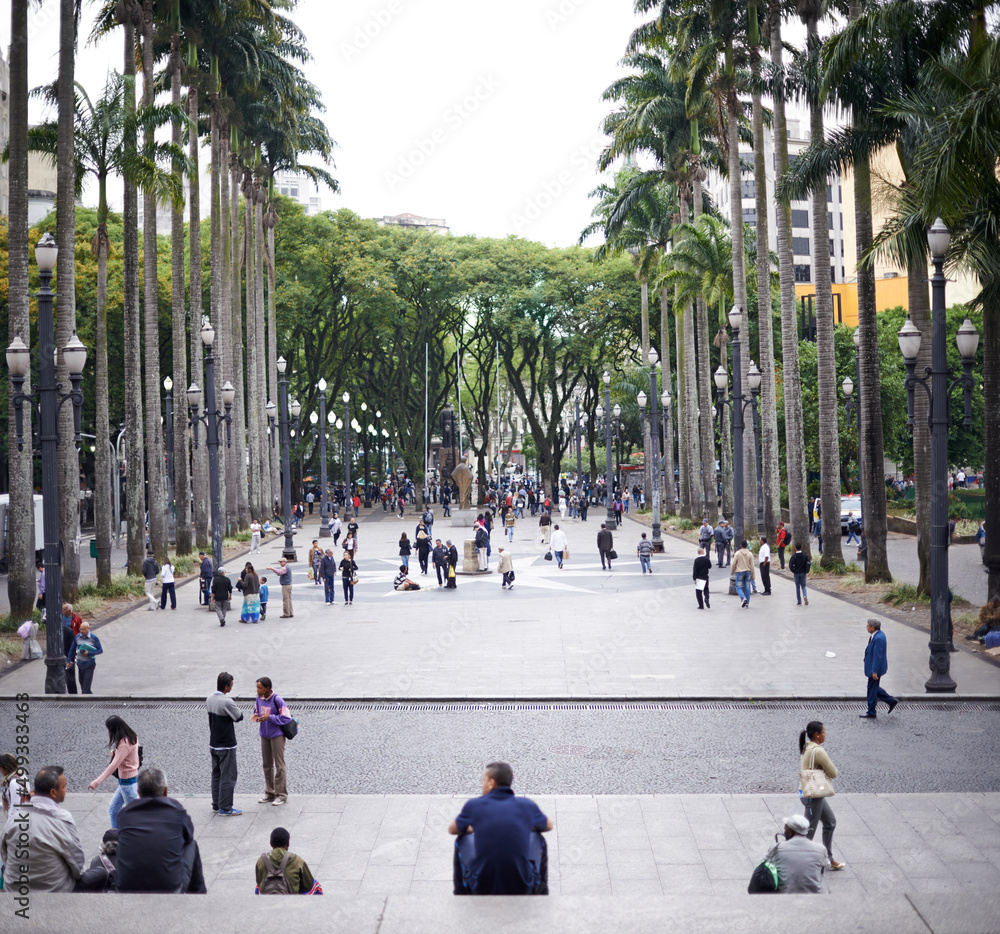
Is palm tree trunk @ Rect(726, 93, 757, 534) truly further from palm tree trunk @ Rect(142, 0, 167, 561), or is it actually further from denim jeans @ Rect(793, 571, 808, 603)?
palm tree trunk @ Rect(142, 0, 167, 561)

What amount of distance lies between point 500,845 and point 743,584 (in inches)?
705

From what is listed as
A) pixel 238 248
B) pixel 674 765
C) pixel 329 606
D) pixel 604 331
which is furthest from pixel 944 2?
pixel 604 331

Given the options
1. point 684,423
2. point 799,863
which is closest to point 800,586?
point 799,863

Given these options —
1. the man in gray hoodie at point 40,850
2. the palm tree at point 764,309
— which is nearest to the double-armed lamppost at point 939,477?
the man in gray hoodie at point 40,850

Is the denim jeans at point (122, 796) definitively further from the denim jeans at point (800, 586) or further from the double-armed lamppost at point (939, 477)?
the denim jeans at point (800, 586)

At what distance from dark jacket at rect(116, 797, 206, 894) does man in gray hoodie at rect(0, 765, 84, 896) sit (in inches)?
16.1

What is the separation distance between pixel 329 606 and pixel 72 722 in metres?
11.1

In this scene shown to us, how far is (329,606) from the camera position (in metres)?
25.0

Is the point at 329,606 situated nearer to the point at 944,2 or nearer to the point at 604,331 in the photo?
the point at 944,2

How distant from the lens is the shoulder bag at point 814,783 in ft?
28.4

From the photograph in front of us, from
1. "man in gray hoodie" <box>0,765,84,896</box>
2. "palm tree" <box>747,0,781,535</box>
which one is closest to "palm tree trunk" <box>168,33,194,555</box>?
"palm tree" <box>747,0,781,535</box>

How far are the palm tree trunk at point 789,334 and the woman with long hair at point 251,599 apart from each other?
576 inches

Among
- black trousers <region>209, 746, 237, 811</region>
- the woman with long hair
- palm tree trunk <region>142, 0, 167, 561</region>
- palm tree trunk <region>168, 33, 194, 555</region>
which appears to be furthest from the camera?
palm tree trunk <region>168, 33, 194, 555</region>

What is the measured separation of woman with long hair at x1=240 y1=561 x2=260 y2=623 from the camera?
73.3 ft
